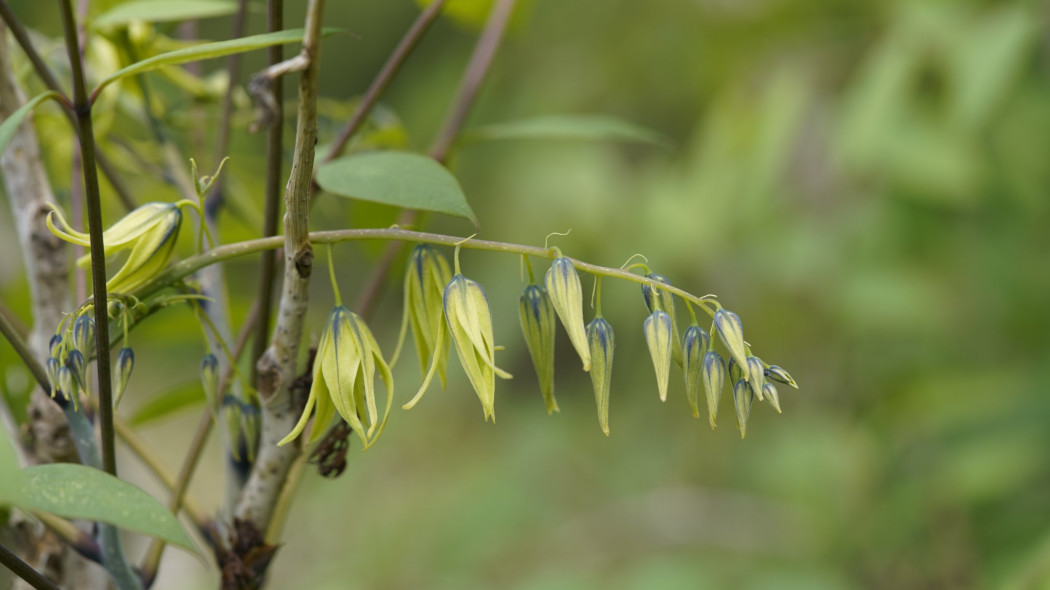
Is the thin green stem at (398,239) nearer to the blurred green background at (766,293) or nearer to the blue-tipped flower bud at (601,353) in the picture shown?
the blue-tipped flower bud at (601,353)

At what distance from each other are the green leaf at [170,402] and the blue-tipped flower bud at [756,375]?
226mm

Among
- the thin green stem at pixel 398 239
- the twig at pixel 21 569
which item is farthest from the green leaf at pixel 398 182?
the twig at pixel 21 569

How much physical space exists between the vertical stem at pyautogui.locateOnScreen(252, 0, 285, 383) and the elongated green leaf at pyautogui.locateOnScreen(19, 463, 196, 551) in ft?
0.30

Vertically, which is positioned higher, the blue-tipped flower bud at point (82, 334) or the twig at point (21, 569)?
the blue-tipped flower bud at point (82, 334)

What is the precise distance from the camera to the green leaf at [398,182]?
20 cm

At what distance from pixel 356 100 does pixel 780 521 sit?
64 centimetres

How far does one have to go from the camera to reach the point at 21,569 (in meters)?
0.19

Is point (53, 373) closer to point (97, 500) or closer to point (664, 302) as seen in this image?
point (97, 500)

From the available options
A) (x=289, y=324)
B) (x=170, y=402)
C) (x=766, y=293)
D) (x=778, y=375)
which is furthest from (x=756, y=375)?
(x=766, y=293)

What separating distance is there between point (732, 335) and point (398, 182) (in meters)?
0.09

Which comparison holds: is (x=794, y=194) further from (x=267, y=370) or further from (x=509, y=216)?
(x=267, y=370)

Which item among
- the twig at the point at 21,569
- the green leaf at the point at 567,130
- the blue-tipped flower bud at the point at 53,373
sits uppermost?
the green leaf at the point at 567,130

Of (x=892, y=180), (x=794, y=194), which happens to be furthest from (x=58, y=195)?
(x=794, y=194)

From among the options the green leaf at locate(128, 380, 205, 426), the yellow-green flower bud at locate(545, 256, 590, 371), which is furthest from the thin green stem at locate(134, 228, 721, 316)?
the green leaf at locate(128, 380, 205, 426)
